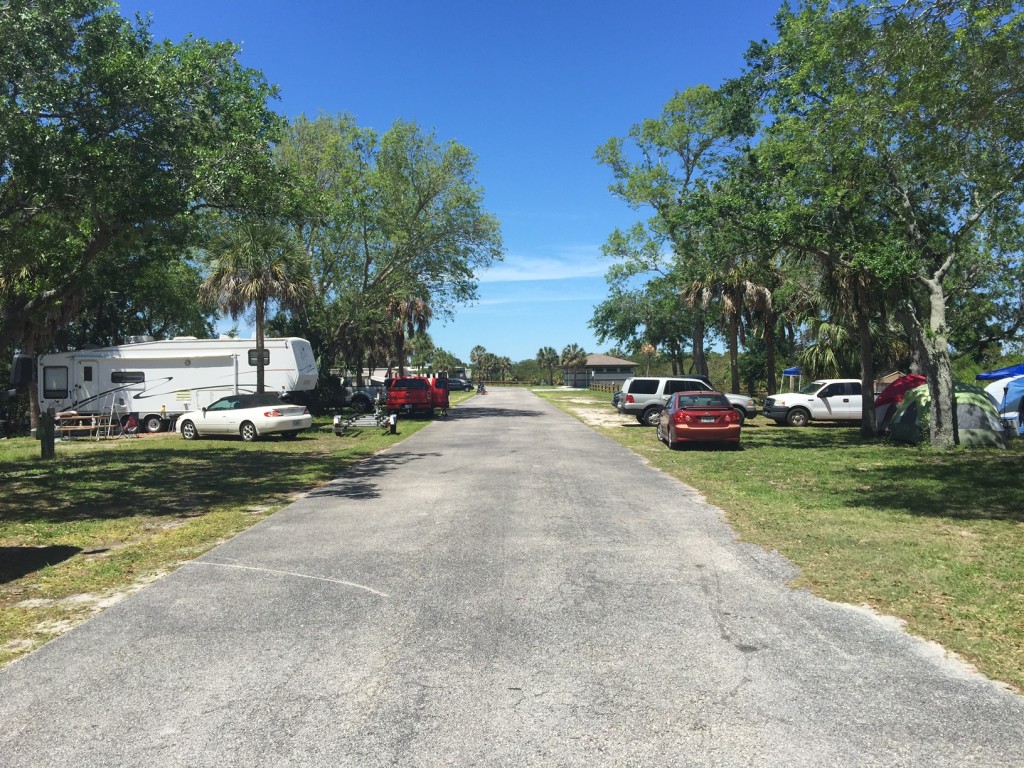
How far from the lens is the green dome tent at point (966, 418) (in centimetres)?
1761

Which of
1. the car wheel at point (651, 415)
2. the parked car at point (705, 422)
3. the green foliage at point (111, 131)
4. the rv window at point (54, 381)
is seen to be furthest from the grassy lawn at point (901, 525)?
the rv window at point (54, 381)

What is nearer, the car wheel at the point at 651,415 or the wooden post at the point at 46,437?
the wooden post at the point at 46,437

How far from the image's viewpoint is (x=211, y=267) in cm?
2966

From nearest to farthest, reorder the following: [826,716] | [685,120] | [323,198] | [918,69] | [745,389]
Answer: [826,716]
[918,69]
[323,198]
[685,120]
[745,389]

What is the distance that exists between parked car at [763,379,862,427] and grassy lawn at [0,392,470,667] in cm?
1507

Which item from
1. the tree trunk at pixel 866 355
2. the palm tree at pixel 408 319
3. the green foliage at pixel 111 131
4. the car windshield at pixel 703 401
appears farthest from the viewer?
the palm tree at pixel 408 319

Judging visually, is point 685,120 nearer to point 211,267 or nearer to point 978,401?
point 978,401

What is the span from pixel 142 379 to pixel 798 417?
23.8 meters

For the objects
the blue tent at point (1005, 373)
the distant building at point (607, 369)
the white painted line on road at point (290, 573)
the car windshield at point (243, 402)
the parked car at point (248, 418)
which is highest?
the distant building at point (607, 369)

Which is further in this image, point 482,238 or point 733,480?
point 482,238

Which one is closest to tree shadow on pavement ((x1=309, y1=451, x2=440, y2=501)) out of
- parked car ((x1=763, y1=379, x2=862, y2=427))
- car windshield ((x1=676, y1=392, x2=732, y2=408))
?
car windshield ((x1=676, y1=392, x2=732, y2=408))

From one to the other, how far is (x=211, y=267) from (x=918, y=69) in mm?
26786

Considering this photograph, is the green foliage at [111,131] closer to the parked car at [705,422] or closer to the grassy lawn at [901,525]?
the grassy lawn at [901,525]

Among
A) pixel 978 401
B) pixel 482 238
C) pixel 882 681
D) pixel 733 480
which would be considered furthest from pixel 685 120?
pixel 882 681
